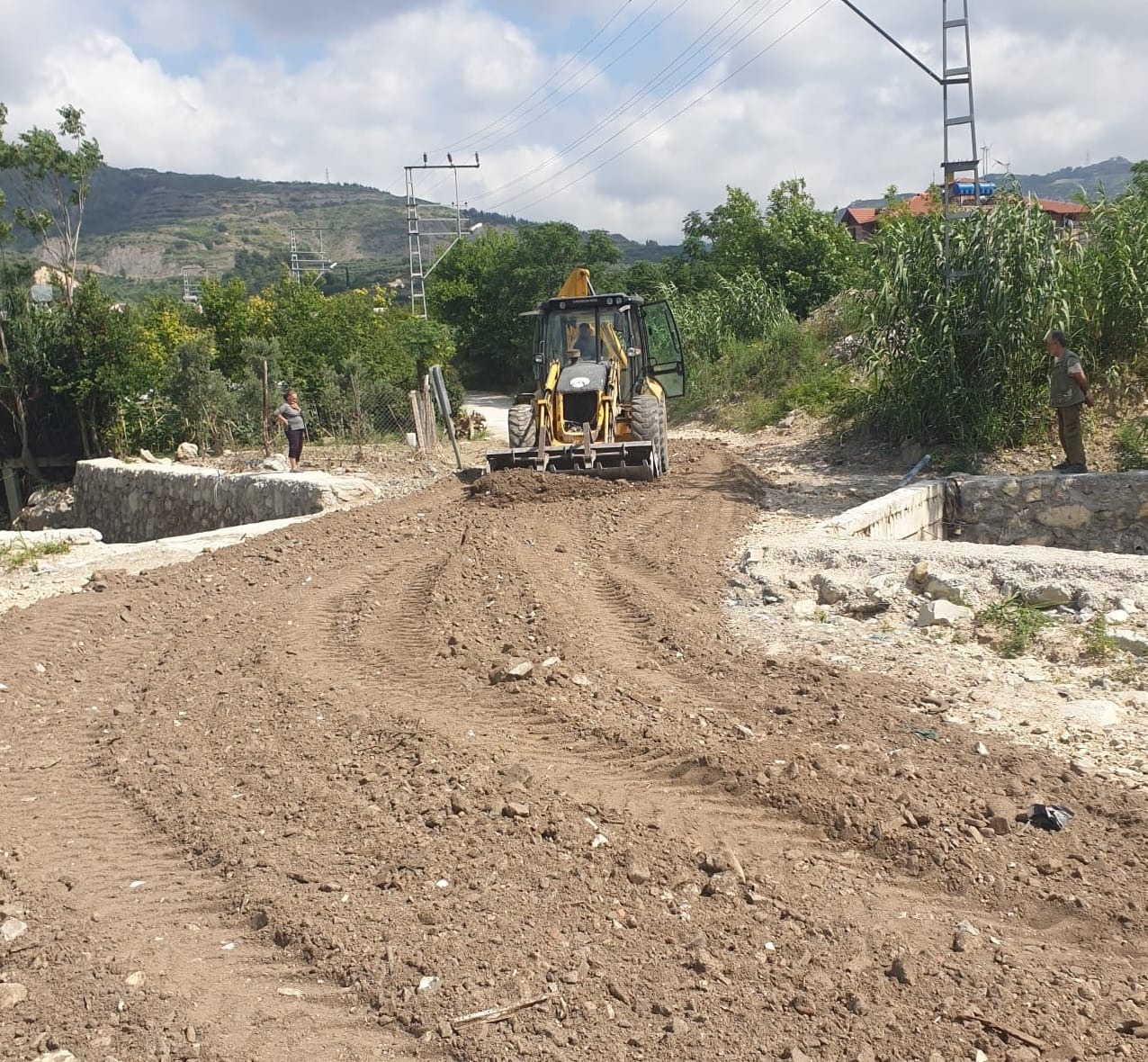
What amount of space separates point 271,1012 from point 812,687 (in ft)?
10.2

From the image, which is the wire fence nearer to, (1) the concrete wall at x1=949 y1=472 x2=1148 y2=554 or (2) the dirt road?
(1) the concrete wall at x1=949 y1=472 x2=1148 y2=554

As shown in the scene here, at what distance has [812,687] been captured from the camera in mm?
5297

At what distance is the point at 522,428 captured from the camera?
12547 mm

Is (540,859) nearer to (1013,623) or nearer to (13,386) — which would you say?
(1013,623)

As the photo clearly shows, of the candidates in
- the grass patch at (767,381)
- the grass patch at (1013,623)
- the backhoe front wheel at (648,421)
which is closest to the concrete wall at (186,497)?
the backhoe front wheel at (648,421)

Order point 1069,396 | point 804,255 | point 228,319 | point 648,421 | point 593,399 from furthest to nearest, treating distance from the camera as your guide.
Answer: point 804,255 → point 228,319 → point 593,399 → point 648,421 → point 1069,396

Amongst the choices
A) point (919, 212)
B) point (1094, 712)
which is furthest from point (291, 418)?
point (919, 212)

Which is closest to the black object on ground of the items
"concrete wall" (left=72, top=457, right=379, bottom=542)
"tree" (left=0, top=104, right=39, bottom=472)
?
"concrete wall" (left=72, top=457, right=379, bottom=542)

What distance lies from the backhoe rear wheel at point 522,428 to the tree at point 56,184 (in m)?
11.7

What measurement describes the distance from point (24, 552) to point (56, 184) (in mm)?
13964

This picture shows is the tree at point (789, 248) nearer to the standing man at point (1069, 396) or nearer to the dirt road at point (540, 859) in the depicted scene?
the standing man at point (1069, 396)

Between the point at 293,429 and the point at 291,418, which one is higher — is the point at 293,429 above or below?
below

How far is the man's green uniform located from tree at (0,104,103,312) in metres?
17.2

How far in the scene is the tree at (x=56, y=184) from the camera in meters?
20.2
